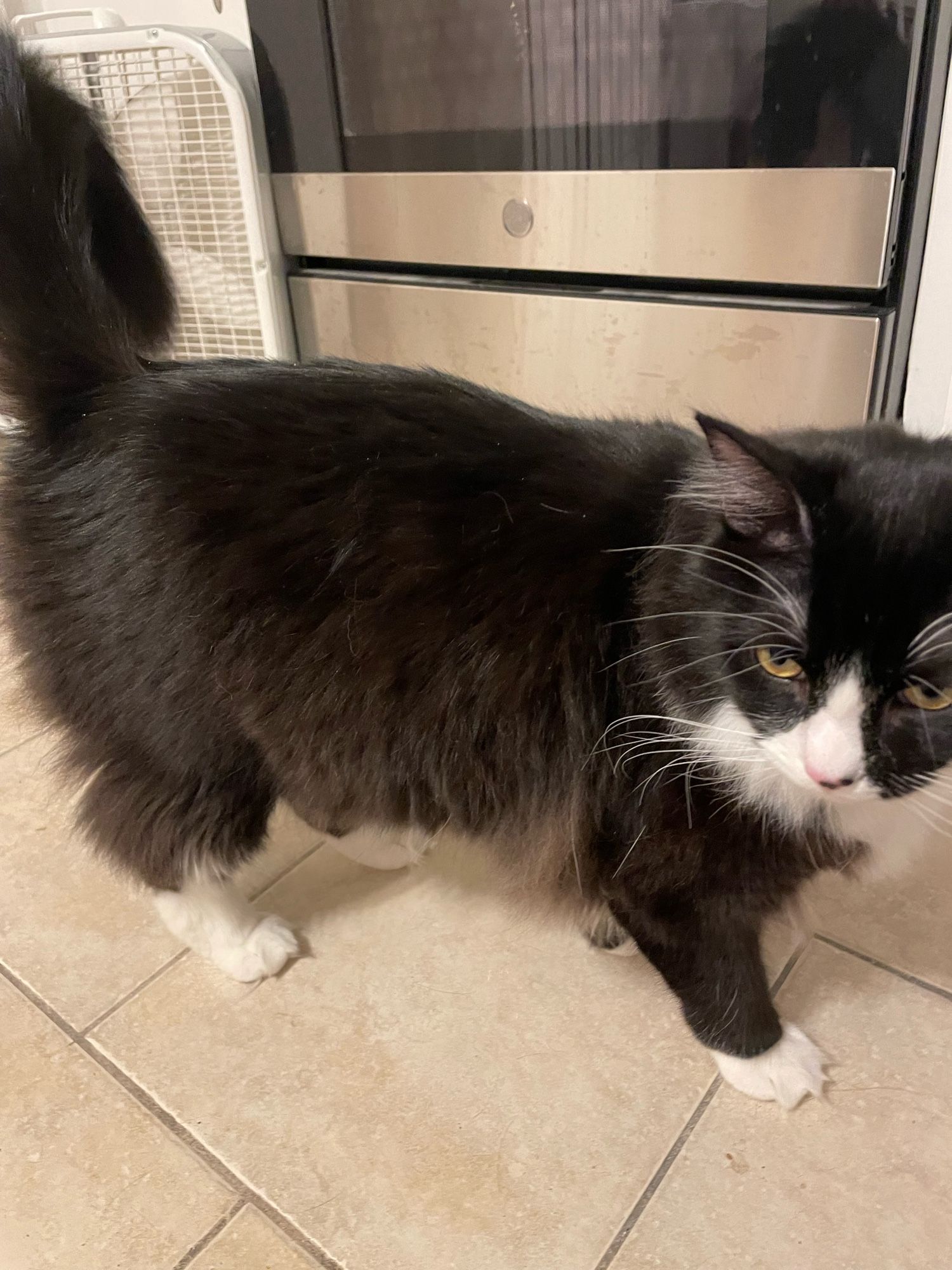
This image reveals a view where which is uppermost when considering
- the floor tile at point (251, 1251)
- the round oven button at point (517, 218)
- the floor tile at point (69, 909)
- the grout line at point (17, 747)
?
the round oven button at point (517, 218)

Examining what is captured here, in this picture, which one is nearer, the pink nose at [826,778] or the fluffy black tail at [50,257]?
the pink nose at [826,778]

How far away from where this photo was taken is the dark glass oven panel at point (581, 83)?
4.23ft

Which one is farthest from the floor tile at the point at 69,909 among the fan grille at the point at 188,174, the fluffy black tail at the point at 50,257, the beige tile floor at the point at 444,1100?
the fan grille at the point at 188,174

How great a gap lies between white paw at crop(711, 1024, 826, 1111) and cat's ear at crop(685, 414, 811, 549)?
596 millimetres

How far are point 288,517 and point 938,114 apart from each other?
1183 mm

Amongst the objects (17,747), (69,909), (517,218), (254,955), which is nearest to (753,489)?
(254,955)

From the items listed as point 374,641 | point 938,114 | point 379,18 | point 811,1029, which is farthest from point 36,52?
point 811,1029

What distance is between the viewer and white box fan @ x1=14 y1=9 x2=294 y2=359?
165 centimetres

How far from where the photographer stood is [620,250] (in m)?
1.60

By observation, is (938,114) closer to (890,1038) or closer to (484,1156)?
(890,1038)

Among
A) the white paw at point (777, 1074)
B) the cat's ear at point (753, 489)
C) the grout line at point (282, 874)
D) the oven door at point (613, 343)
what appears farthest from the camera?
the oven door at point (613, 343)

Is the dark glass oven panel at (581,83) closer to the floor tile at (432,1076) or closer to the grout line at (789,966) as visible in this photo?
the grout line at (789,966)

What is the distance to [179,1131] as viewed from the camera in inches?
38.1

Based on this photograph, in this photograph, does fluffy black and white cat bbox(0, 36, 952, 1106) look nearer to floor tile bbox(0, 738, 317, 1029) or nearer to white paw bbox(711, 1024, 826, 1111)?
white paw bbox(711, 1024, 826, 1111)
